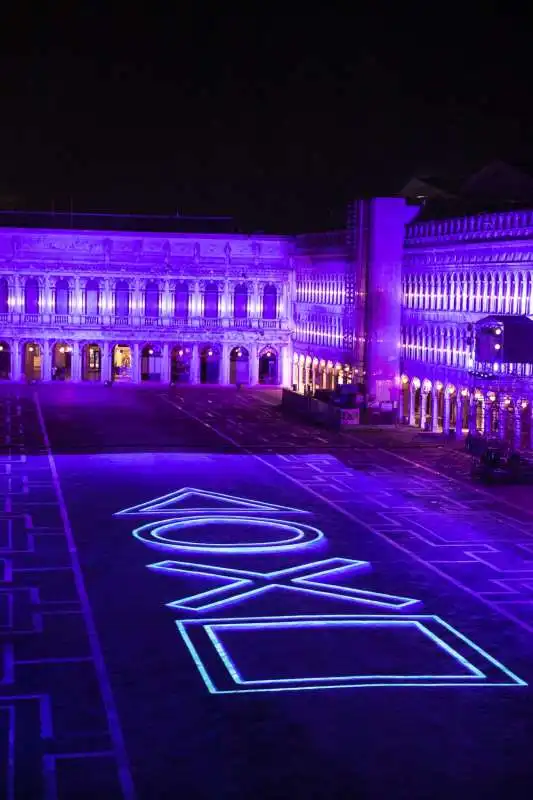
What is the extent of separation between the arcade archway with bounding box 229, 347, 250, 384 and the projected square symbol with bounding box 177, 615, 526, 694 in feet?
251

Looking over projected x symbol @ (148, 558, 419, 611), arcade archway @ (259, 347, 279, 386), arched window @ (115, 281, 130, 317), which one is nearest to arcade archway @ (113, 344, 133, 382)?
arched window @ (115, 281, 130, 317)

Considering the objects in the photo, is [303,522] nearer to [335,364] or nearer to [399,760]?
[399,760]

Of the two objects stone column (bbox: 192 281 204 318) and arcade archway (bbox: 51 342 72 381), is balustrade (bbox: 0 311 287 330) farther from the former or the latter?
arcade archway (bbox: 51 342 72 381)

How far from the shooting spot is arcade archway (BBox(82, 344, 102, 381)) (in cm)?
10988

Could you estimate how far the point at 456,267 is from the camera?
78.2m

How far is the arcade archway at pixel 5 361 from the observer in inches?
4274

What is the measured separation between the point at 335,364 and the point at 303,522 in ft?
161

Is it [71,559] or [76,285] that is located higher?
[76,285]

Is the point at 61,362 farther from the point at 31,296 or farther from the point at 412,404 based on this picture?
the point at 412,404

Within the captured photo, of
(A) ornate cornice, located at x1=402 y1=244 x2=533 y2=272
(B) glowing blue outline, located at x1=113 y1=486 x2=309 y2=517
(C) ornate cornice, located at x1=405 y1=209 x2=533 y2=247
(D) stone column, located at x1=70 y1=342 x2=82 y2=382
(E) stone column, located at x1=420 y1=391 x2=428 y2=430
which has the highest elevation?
(C) ornate cornice, located at x1=405 y1=209 x2=533 y2=247

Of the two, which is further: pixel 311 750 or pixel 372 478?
pixel 372 478

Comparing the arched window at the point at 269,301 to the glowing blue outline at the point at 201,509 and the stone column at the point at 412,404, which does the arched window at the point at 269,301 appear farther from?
the glowing blue outline at the point at 201,509

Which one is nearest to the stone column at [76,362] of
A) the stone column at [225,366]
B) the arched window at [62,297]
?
the arched window at [62,297]

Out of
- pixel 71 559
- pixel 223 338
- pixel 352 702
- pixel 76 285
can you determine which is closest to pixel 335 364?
pixel 223 338
